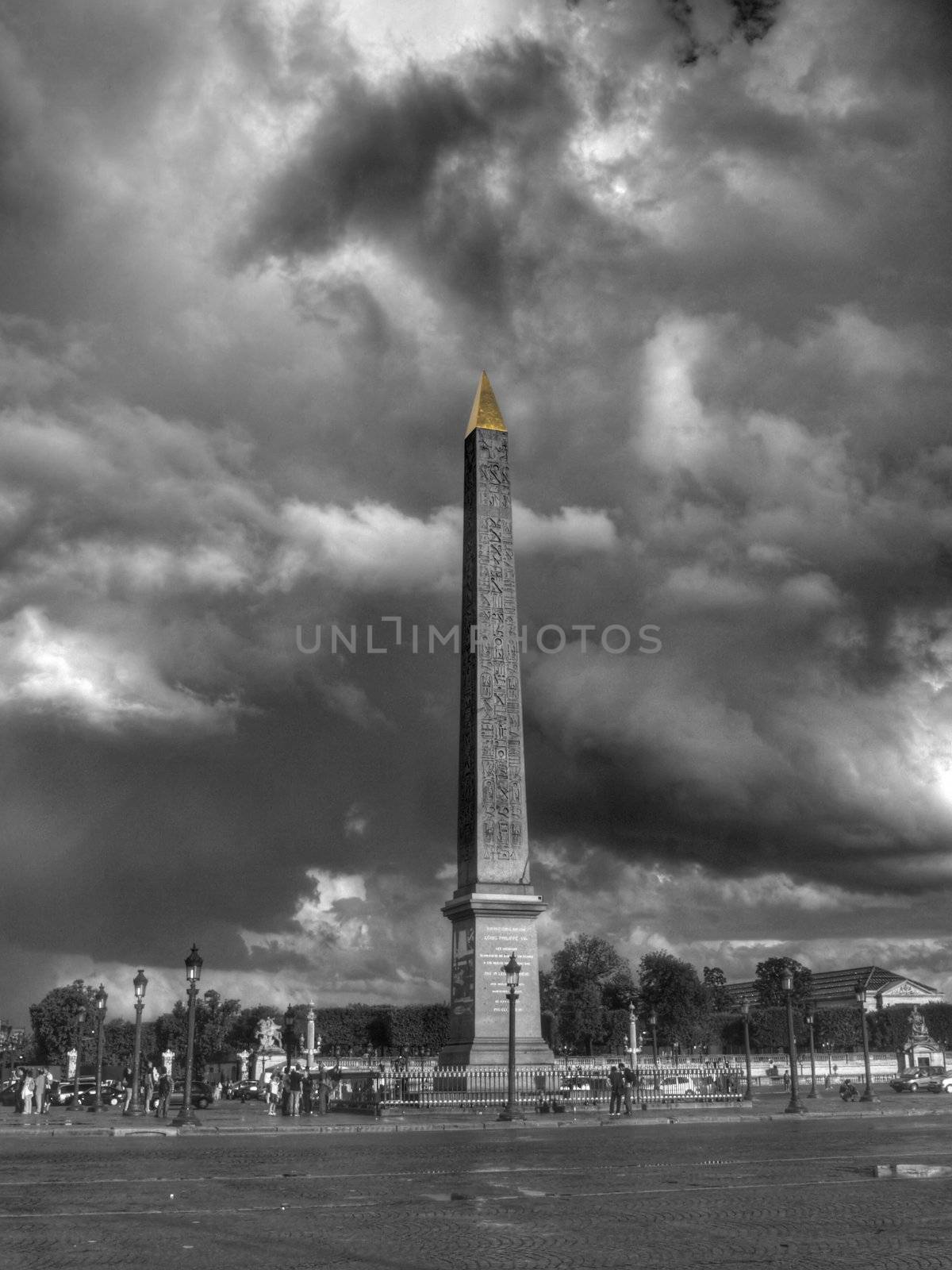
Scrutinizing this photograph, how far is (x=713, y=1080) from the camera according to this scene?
141 ft

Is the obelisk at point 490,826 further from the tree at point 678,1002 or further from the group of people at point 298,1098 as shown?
the tree at point 678,1002

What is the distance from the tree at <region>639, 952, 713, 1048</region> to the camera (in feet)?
271

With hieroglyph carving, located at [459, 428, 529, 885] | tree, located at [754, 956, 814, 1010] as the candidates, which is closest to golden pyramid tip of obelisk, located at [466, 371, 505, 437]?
hieroglyph carving, located at [459, 428, 529, 885]

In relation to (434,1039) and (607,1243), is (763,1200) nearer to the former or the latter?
(607,1243)

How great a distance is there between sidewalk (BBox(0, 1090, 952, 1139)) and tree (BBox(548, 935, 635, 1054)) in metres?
47.8

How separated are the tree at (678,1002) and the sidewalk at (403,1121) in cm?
4903

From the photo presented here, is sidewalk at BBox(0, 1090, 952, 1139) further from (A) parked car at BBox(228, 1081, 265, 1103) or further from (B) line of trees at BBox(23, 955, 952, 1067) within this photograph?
(B) line of trees at BBox(23, 955, 952, 1067)

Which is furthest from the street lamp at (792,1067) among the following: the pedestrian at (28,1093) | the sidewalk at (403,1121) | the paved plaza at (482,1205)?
the pedestrian at (28,1093)

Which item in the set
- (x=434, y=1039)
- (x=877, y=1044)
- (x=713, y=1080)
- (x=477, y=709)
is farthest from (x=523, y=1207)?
(x=877, y=1044)

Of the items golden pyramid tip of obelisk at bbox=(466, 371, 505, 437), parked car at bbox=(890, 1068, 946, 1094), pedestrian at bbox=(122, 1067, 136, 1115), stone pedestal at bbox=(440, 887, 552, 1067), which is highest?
golden pyramid tip of obelisk at bbox=(466, 371, 505, 437)

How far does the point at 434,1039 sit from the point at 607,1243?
2880 inches

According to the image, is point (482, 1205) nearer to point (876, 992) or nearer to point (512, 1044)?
point (512, 1044)

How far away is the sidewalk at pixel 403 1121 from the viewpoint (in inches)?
948

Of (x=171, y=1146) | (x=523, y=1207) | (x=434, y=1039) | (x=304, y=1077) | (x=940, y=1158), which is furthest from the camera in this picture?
(x=434, y=1039)
